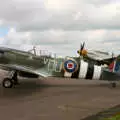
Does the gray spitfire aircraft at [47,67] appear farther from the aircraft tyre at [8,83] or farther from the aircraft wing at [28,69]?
the aircraft tyre at [8,83]

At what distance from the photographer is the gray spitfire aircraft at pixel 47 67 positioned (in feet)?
51.1

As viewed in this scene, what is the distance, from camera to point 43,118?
7.82m

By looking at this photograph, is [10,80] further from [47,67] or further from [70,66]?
[70,66]

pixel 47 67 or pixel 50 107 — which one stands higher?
pixel 47 67

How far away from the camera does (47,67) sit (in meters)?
16.1

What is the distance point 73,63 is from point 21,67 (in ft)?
9.06

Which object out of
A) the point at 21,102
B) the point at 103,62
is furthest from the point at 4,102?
the point at 103,62

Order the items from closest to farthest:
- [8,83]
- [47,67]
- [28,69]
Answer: [8,83]
[28,69]
[47,67]

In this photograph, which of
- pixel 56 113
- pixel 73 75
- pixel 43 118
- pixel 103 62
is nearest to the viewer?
pixel 43 118

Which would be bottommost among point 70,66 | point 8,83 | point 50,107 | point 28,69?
point 8,83

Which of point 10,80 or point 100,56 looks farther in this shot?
point 100,56

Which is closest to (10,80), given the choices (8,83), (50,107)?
(8,83)

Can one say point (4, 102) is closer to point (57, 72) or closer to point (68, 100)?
point (68, 100)

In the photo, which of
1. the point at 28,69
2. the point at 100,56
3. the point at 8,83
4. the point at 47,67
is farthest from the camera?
the point at 100,56
